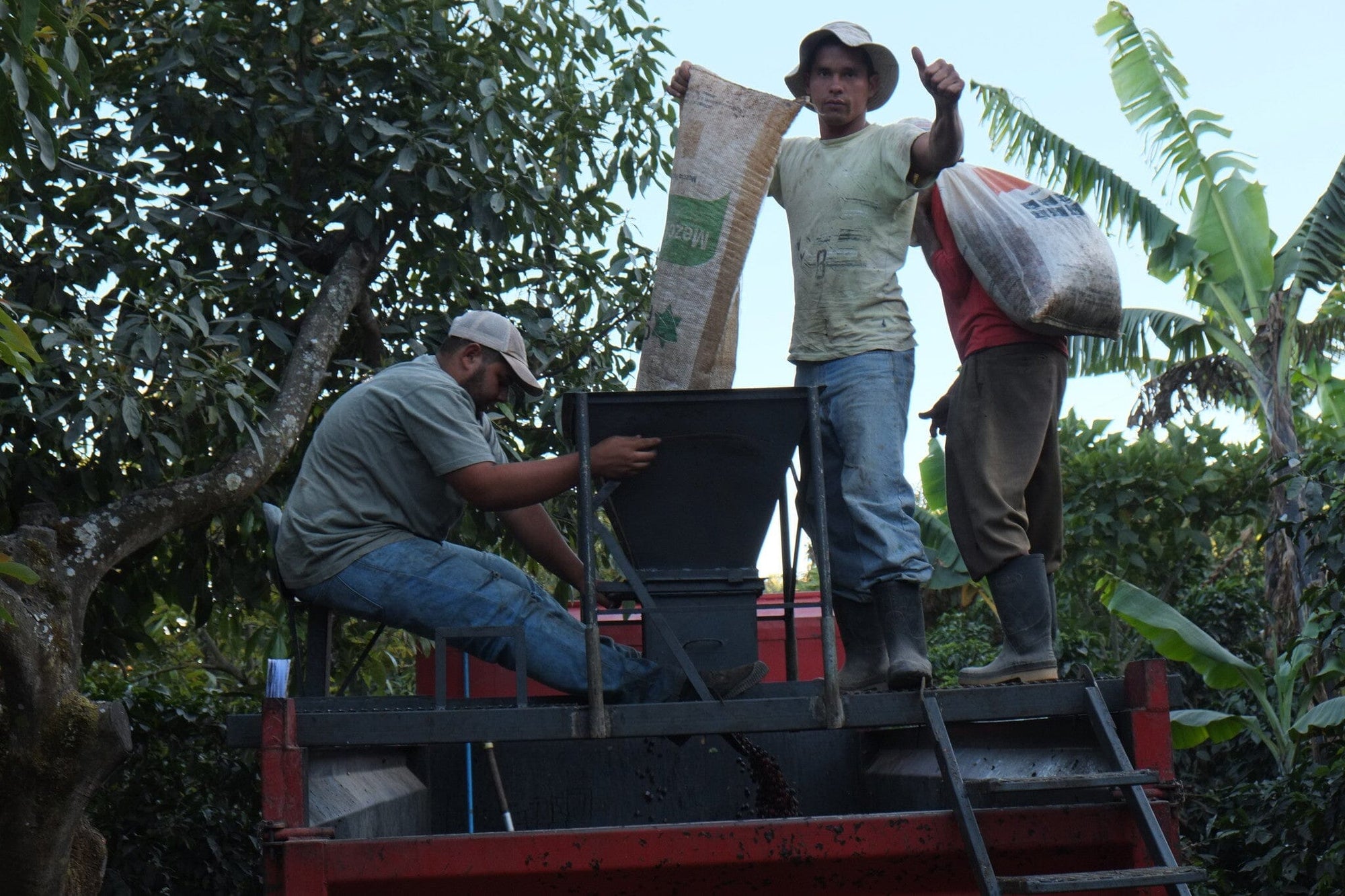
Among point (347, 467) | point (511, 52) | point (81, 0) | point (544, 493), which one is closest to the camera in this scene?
point (544, 493)

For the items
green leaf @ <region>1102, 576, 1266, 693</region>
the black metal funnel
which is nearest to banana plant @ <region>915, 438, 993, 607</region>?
green leaf @ <region>1102, 576, 1266, 693</region>

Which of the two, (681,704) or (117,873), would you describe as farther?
(117,873)

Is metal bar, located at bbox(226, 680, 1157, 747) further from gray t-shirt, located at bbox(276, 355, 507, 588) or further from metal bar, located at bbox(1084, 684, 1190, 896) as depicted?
gray t-shirt, located at bbox(276, 355, 507, 588)

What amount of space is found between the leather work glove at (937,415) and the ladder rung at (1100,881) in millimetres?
1303

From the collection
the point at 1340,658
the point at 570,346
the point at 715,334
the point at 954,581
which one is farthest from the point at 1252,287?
the point at 715,334

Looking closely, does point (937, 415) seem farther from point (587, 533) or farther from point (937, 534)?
point (937, 534)

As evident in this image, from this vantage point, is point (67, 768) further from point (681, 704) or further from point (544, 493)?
point (681, 704)

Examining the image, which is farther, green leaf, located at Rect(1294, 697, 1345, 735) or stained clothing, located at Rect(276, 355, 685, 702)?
green leaf, located at Rect(1294, 697, 1345, 735)

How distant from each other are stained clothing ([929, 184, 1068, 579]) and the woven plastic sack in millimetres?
84

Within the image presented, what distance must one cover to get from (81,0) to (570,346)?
247cm

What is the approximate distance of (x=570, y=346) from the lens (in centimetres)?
605

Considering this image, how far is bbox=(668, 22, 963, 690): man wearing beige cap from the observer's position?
3.07m

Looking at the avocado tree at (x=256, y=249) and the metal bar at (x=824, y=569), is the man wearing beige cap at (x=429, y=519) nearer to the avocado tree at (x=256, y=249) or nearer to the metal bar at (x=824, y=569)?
the metal bar at (x=824, y=569)

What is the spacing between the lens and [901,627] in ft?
9.82
